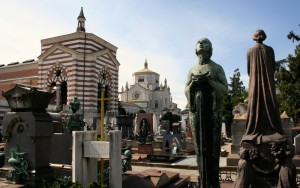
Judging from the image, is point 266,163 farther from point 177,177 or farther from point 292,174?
point 177,177

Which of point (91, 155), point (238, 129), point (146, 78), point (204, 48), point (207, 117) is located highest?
point (146, 78)

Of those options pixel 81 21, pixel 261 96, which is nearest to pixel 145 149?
pixel 261 96

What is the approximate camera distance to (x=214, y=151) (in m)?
5.25

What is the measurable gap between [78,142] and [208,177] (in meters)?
2.89

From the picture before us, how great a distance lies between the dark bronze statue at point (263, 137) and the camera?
5230 mm

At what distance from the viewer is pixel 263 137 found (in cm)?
557

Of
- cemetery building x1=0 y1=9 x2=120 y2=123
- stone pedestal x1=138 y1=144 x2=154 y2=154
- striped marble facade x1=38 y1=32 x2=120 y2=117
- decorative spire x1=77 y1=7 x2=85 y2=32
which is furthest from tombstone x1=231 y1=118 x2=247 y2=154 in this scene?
decorative spire x1=77 y1=7 x2=85 y2=32

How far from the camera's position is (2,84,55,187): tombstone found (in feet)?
25.9

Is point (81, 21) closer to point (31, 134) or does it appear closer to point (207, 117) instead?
point (31, 134)

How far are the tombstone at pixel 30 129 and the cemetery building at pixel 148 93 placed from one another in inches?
3220

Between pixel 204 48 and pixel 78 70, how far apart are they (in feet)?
98.6

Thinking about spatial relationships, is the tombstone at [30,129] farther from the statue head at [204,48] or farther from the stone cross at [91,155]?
the statue head at [204,48]

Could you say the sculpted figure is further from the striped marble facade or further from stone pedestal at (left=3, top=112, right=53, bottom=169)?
the striped marble facade

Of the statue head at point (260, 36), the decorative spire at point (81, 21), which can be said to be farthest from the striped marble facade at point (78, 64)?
the statue head at point (260, 36)
